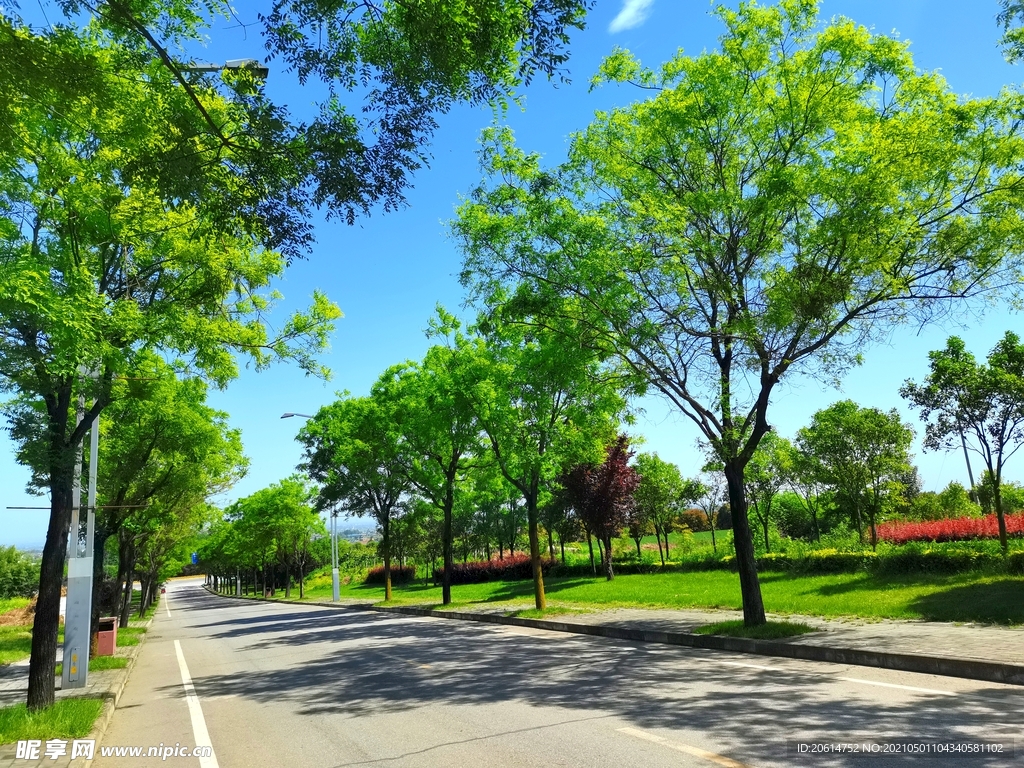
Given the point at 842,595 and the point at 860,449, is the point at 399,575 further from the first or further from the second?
the point at 842,595

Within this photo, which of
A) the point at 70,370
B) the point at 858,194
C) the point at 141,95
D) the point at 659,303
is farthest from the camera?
the point at 659,303

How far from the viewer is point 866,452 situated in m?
24.6

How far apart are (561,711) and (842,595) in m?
12.5

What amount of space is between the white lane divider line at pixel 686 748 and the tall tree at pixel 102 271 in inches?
238

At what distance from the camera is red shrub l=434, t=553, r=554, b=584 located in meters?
44.1

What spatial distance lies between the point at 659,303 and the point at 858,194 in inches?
152

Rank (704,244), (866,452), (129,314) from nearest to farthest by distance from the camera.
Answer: (129,314), (704,244), (866,452)

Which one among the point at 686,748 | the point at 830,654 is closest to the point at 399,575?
the point at 830,654

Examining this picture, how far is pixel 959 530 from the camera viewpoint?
22.4 m

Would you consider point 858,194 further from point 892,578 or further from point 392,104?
point 892,578

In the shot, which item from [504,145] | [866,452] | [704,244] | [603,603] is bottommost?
[603,603]

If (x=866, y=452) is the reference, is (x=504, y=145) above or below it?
above

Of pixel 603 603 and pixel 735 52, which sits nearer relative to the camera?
pixel 735 52

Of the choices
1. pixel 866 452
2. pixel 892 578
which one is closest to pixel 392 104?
pixel 892 578
